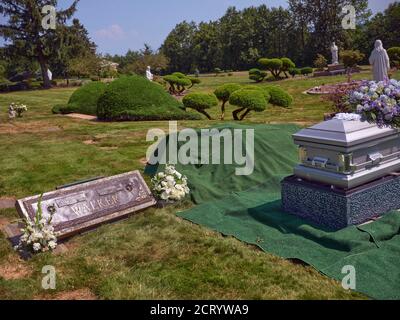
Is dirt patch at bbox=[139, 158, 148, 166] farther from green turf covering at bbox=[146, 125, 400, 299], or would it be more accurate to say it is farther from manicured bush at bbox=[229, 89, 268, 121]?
manicured bush at bbox=[229, 89, 268, 121]

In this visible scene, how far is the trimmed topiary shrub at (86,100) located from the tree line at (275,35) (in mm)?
36699

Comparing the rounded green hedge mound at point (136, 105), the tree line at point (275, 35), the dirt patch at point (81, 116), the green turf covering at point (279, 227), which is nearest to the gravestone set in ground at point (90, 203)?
the green turf covering at point (279, 227)

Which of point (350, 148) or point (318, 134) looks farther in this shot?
point (318, 134)

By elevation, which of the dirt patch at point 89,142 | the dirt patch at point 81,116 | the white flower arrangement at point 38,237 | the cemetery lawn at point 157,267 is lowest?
the cemetery lawn at point 157,267

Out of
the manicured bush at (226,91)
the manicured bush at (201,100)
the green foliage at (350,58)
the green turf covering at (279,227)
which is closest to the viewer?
the green turf covering at (279,227)

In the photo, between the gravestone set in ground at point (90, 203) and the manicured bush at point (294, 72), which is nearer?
the gravestone set in ground at point (90, 203)

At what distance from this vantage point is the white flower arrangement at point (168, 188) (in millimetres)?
7223

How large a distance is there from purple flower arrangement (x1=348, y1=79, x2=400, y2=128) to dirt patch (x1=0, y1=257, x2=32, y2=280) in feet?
16.4

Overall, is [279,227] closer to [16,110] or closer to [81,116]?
[81,116]

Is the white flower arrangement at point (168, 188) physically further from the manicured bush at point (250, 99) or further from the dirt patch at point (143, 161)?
the manicured bush at point (250, 99)

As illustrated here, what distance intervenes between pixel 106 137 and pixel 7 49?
1249 inches

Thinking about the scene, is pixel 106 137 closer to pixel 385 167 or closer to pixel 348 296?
pixel 385 167

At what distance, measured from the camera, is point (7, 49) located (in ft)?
132
